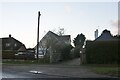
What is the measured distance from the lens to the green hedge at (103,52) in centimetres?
3503

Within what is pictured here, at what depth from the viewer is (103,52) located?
35.1 m

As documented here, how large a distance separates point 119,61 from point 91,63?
3.23 metres

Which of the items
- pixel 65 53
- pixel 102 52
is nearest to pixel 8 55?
pixel 65 53

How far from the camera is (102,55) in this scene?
3500 centimetres

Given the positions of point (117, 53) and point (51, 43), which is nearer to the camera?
point (117, 53)

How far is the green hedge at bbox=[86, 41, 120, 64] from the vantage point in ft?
115

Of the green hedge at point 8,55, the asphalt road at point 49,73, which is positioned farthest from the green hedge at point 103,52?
the green hedge at point 8,55

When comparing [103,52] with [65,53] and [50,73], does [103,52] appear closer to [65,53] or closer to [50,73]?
[65,53]

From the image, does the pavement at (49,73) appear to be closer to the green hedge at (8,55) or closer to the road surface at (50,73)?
the road surface at (50,73)

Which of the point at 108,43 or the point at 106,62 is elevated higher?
the point at 108,43

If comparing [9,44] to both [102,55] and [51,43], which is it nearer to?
[51,43]

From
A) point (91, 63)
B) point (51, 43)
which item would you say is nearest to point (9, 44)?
point (51, 43)

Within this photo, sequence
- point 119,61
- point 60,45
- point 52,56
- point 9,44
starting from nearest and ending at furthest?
point 119,61, point 52,56, point 60,45, point 9,44

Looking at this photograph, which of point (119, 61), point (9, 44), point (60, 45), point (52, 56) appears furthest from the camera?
point (9, 44)
